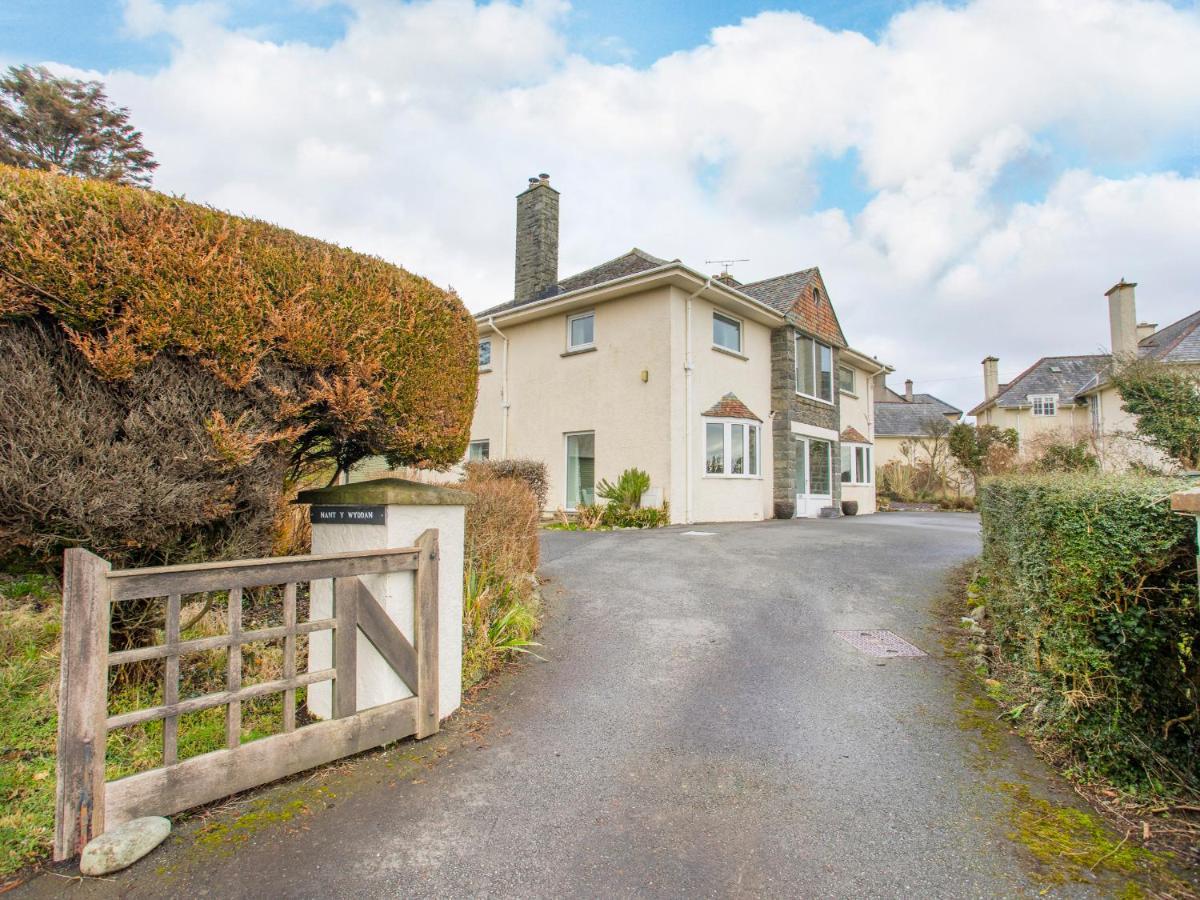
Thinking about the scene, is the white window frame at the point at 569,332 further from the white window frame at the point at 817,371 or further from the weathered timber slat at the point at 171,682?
the weathered timber slat at the point at 171,682

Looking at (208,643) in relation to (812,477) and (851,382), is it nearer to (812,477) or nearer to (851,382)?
(812,477)

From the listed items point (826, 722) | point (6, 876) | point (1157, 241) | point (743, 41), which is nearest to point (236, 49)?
point (743, 41)

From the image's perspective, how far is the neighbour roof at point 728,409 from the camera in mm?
14328

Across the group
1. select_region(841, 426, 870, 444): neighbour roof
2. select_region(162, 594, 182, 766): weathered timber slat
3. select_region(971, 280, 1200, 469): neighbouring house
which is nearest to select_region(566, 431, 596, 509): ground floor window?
select_region(841, 426, 870, 444): neighbour roof

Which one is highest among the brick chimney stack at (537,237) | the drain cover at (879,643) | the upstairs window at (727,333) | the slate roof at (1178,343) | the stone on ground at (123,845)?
the brick chimney stack at (537,237)

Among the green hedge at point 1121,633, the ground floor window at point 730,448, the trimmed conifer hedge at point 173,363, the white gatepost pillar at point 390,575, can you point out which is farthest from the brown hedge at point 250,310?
the ground floor window at point 730,448

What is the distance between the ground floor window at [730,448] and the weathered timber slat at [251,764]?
458 inches

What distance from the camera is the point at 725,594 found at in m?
6.55

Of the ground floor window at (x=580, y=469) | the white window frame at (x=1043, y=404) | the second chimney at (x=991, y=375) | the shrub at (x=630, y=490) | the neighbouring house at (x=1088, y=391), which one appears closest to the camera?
the neighbouring house at (x=1088, y=391)

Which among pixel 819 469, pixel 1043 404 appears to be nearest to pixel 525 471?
pixel 819 469

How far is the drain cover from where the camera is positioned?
4953 mm

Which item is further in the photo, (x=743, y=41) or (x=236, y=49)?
(x=743, y=41)

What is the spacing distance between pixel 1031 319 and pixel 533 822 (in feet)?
89.9

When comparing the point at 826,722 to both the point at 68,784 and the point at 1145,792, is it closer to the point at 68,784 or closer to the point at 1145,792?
the point at 1145,792
